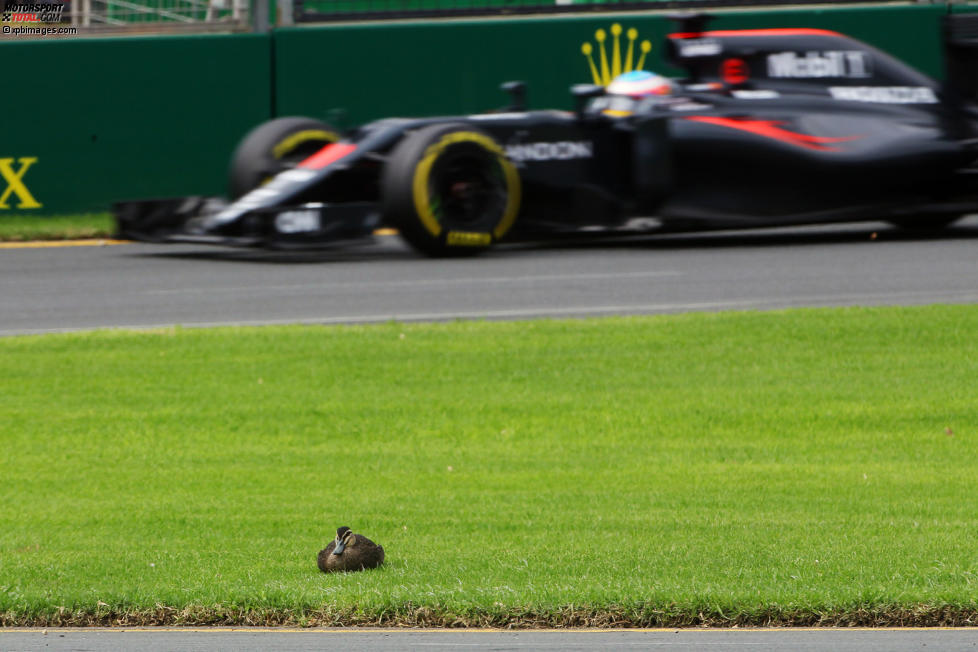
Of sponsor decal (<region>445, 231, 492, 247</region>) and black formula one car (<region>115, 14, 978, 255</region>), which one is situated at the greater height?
black formula one car (<region>115, 14, 978, 255</region>)

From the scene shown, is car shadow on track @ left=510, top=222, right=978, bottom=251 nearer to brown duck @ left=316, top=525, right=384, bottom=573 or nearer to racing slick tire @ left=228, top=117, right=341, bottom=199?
racing slick tire @ left=228, top=117, right=341, bottom=199

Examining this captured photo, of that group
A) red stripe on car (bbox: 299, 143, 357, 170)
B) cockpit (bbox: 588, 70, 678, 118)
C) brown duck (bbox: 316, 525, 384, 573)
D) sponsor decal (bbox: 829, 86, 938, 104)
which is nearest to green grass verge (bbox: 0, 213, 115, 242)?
red stripe on car (bbox: 299, 143, 357, 170)

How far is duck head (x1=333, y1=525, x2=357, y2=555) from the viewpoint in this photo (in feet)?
18.8

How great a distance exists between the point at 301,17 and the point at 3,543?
1403 centimetres

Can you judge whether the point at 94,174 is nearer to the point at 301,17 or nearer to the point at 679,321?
the point at 301,17

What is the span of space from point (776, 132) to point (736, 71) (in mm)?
892

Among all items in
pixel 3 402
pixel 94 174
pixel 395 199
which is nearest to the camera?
pixel 3 402

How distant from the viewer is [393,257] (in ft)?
52.2

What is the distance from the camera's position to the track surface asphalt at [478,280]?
12281 millimetres

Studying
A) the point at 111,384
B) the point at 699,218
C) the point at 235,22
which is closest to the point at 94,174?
the point at 235,22

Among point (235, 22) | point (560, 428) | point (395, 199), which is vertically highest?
point (235, 22)

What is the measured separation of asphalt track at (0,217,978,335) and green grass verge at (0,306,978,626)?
A: 83 cm

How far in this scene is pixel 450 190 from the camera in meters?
15.5

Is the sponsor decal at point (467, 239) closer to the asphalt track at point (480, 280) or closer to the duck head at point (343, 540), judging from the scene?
the asphalt track at point (480, 280)
